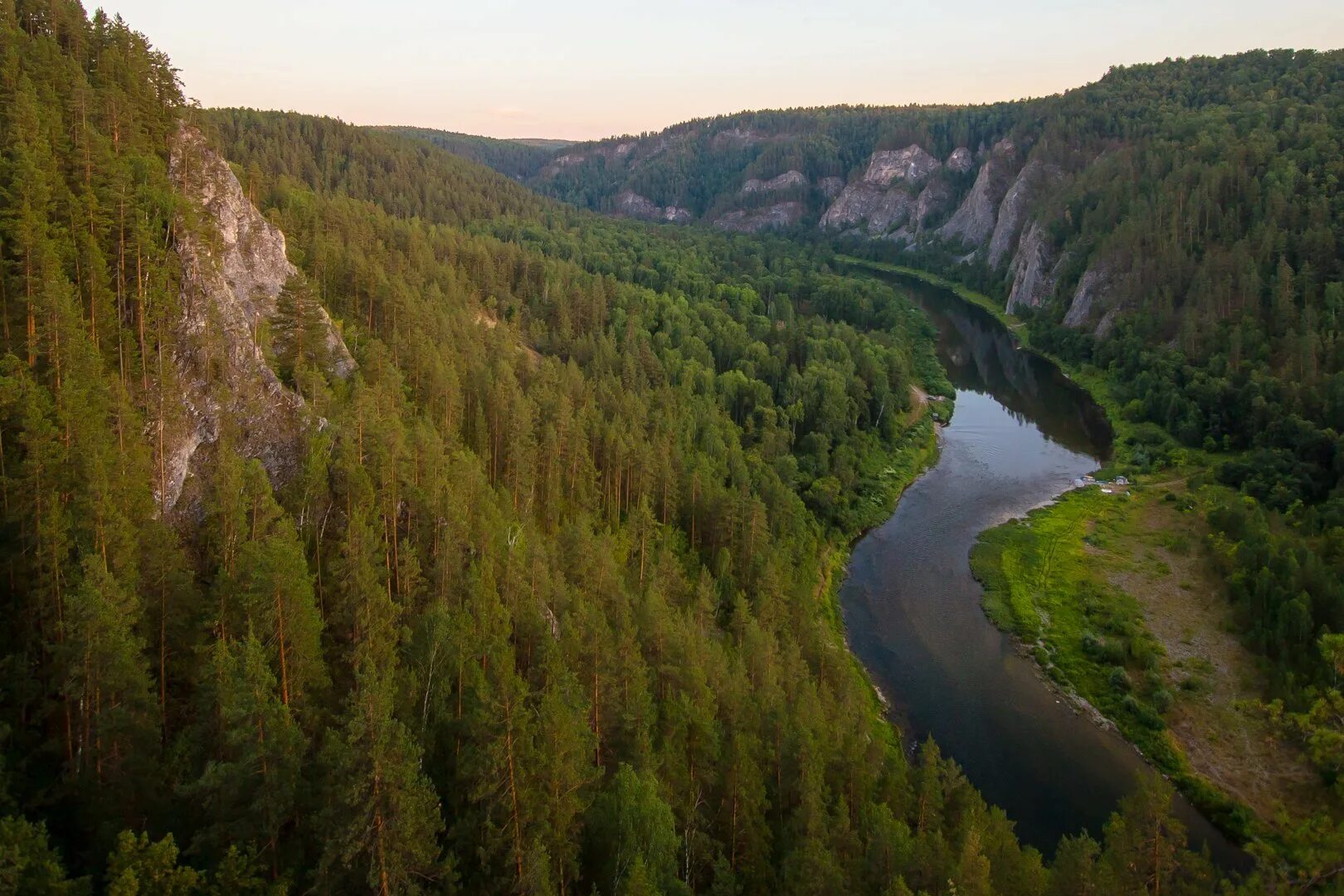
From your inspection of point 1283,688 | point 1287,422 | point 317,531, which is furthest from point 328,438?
point 1287,422

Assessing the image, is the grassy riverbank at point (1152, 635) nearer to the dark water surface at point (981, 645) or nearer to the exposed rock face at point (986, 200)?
the dark water surface at point (981, 645)

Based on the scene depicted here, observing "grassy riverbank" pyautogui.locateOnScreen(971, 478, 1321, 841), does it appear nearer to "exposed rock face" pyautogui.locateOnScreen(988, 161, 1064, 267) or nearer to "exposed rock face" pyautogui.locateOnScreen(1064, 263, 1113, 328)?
"exposed rock face" pyautogui.locateOnScreen(1064, 263, 1113, 328)

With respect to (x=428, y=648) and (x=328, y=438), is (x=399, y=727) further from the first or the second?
(x=328, y=438)

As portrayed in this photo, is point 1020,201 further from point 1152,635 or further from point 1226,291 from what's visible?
point 1152,635

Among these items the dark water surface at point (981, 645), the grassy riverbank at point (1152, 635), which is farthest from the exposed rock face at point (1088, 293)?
the grassy riverbank at point (1152, 635)

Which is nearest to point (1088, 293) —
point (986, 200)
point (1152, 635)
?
point (986, 200)

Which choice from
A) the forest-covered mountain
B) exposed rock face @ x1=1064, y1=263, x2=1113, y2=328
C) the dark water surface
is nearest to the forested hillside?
the forest-covered mountain

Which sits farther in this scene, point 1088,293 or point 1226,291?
point 1088,293
